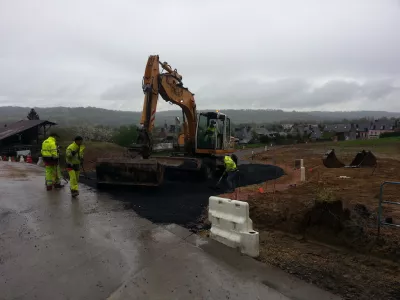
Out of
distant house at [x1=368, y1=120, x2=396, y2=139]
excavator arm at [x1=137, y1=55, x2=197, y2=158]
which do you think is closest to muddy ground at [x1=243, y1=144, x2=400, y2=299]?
excavator arm at [x1=137, y1=55, x2=197, y2=158]

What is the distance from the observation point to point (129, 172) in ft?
33.6

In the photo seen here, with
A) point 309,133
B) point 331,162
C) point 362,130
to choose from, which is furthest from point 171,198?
point 362,130

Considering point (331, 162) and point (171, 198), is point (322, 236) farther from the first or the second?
point (331, 162)

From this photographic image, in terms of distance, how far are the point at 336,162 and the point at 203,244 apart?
56.0 ft

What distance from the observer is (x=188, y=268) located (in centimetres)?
477

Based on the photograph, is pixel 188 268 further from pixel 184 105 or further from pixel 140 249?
pixel 184 105

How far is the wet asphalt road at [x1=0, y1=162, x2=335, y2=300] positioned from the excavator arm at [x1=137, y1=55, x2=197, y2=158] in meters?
4.11

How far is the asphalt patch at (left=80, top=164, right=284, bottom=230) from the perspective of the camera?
7484 millimetres

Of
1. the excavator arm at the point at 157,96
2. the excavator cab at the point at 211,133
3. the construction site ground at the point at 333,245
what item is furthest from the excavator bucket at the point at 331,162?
the construction site ground at the point at 333,245

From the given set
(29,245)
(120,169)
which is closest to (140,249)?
(29,245)

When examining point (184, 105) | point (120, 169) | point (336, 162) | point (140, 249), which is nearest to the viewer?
point (140, 249)

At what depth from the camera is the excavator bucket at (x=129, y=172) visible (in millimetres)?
10031

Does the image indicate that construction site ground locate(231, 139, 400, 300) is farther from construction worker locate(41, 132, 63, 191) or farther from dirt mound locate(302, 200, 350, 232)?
construction worker locate(41, 132, 63, 191)

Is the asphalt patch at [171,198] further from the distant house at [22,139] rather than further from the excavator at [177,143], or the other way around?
the distant house at [22,139]
